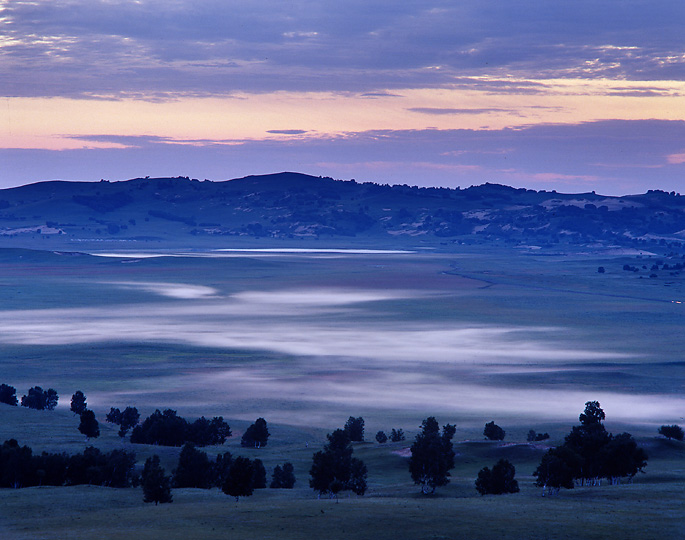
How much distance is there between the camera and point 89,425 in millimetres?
73500

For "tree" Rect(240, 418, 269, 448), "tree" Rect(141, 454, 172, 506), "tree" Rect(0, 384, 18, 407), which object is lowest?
"tree" Rect(141, 454, 172, 506)

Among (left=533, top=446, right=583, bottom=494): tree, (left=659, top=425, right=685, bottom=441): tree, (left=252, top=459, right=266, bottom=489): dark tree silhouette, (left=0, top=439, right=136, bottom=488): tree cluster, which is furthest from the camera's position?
(left=659, top=425, right=685, bottom=441): tree

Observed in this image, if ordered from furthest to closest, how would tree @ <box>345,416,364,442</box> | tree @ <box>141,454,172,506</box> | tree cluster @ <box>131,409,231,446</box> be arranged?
tree @ <box>345,416,364,442</box>, tree cluster @ <box>131,409,231,446</box>, tree @ <box>141,454,172,506</box>

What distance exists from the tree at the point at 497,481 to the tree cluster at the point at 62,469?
2264 centimetres

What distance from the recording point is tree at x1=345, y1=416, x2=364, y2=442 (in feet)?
261

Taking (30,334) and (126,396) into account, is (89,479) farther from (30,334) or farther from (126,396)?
(30,334)

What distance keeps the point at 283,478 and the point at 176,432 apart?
1805cm

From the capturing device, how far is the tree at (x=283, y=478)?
61031mm

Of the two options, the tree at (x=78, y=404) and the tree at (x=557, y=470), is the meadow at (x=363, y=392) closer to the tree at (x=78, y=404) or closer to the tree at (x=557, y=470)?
the tree at (x=557, y=470)

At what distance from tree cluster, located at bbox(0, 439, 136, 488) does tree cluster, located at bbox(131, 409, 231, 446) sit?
535 inches

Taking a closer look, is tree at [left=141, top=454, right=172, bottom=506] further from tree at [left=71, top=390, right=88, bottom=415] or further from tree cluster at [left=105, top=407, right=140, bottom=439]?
tree at [left=71, top=390, right=88, bottom=415]

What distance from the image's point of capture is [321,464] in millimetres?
54219

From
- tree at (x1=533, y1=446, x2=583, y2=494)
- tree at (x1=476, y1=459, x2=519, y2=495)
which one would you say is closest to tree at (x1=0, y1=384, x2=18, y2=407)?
tree at (x1=476, y1=459, x2=519, y2=495)

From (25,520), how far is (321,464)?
1708 cm
